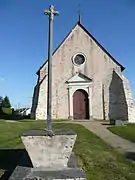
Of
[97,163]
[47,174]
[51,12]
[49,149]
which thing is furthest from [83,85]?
[47,174]

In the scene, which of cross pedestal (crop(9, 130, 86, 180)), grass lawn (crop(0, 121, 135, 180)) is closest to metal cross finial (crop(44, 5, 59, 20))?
cross pedestal (crop(9, 130, 86, 180))

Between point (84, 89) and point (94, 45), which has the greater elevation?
point (94, 45)

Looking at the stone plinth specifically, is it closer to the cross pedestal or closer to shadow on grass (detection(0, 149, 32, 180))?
the cross pedestal

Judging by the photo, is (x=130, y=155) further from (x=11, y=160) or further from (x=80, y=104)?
(x=80, y=104)

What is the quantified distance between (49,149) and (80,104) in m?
20.5

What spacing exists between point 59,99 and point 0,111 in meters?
19.2

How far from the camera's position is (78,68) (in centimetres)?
2619

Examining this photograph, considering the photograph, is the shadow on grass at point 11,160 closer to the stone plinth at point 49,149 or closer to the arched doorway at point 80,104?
the stone plinth at point 49,149

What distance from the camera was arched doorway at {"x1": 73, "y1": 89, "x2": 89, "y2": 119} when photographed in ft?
85.1

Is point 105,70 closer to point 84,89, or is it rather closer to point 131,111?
point 84,89

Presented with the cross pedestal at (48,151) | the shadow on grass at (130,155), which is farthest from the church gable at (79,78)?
the cross pedestal at (48,151)

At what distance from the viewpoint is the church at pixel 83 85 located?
2545 centimetres

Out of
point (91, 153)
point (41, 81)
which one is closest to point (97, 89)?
point (41, 81)

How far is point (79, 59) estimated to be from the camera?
2639 cm
